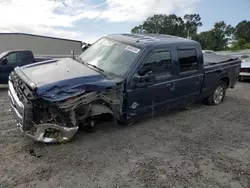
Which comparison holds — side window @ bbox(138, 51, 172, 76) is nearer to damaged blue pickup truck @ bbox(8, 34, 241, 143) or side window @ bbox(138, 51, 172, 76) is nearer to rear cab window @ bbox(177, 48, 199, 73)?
damaged blue pickup truck @ bbox(8, 34, 241, 143)

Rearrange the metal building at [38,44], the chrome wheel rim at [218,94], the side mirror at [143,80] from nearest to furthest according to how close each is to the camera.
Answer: the side mirror at [143,80] → the chrome wheel rim at [218,94] → the metal building at [38,44]

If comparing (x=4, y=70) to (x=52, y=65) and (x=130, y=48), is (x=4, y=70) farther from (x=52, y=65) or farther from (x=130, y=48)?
(x=130, y=48)

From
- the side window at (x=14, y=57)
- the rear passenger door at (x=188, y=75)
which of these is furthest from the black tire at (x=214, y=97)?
the side window at (x=14, y=57)

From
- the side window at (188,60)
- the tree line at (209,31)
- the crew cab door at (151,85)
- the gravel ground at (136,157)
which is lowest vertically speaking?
the gravel ground at (136,157)

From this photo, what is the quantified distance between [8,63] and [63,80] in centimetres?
668

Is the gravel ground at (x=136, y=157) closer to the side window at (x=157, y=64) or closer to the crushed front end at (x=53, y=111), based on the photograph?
the crushed front end at (x=53, y=111)

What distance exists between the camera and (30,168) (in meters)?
3.18

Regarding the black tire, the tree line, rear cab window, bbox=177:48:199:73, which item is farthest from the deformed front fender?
the tree line

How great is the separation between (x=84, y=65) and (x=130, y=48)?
997 mm

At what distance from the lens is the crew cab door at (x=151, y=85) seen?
4.23m

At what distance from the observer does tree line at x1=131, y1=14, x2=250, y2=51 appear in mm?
61375

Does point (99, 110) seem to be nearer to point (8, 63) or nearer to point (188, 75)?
point (188, 75)

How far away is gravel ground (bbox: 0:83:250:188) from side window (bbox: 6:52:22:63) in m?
4.76

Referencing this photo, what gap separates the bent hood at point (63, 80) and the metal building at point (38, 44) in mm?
15988
